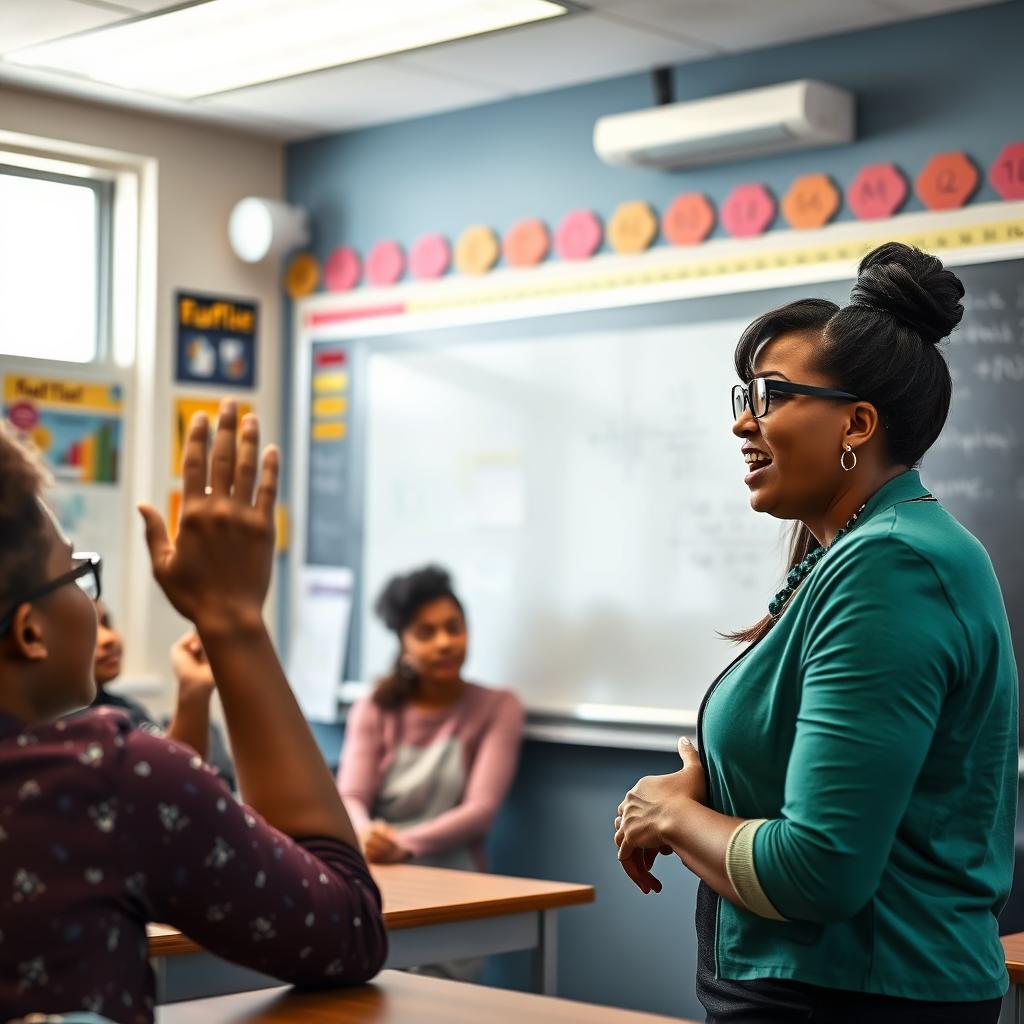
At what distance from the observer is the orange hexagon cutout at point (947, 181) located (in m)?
3.69

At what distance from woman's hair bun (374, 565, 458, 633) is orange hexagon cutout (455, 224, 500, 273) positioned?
2.87 ft

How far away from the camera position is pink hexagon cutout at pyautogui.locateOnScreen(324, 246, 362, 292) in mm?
5004

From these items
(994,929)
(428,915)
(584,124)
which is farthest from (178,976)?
(584,124)

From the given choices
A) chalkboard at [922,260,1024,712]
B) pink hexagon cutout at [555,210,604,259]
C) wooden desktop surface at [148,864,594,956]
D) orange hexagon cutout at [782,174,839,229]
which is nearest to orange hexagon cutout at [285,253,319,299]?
pink hexagon cutout at [555,210,604,259]

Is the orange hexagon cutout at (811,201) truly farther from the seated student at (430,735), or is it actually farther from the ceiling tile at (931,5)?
the seated student at (430,735)

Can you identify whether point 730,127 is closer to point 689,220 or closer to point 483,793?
point 689,220

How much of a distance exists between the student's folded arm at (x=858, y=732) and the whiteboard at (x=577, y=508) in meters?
2.35

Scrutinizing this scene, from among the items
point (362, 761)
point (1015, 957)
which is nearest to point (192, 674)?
point (362, 761)

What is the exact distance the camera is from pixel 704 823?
5.40 ft

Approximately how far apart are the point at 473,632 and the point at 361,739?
0.50m

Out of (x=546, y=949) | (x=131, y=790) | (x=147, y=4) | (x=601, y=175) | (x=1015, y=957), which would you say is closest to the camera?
(x=131, y=790)

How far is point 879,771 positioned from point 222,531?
0.63 meters

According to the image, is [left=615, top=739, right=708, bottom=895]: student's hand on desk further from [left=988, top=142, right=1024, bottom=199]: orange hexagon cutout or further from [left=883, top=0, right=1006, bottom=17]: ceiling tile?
[left=883, top=0, right=1006, bottom=17]: ceiling tile

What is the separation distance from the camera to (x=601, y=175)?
14.4 ft
